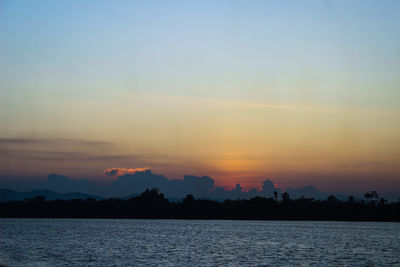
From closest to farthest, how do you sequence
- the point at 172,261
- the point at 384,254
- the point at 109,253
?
the point at 172,261 → the point at 109,253 → the point at 384,254

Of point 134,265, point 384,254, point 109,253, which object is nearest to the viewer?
point 134,265

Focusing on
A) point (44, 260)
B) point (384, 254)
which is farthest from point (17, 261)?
point (384, 254)

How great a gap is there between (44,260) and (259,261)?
3023cm

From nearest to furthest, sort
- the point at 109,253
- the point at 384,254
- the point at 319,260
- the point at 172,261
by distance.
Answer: the point at 172,261
the point at 319,260
the point at 109,253
the point at 384,254

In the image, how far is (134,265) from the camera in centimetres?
6638

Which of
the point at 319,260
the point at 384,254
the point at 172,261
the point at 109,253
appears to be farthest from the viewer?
the point at 384,254

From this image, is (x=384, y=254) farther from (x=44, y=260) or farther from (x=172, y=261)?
(x=44, y=260)

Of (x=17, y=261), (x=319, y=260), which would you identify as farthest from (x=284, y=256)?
(x=17, y=261)

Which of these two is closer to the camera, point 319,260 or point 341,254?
point 319,260

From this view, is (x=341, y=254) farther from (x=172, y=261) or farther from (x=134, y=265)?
(x=134, y=265)

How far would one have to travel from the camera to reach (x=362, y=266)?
228 feet

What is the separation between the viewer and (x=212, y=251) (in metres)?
87.8

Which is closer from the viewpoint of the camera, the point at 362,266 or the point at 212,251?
the point at 362,266

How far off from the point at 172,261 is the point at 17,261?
2061 centimetres
